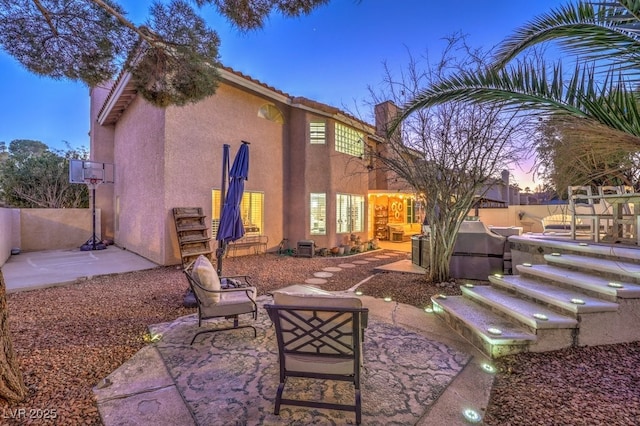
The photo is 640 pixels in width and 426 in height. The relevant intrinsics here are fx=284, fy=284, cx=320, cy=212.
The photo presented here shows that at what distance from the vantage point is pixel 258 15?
415cm

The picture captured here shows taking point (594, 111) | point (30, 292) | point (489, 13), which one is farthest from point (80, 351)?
point (489, 13)

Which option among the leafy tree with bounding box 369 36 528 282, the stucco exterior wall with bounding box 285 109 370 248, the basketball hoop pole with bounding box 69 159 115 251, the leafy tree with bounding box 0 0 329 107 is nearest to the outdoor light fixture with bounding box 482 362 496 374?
the leafy tree with bounding box 369 36 528 282

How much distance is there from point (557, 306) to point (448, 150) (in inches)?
149

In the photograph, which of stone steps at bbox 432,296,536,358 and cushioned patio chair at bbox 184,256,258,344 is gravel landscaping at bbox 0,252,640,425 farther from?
cushioned patio chair at bbox 184,256,258,344

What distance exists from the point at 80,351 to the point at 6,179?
61.9 ft

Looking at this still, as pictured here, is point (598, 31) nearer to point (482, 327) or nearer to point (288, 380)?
point (482, 327)

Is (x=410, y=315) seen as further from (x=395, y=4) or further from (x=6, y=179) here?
(x=6, y=179)

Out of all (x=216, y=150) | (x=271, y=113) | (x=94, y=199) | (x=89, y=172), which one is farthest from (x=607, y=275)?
(x=89, y=172)

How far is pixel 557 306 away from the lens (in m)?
3.71

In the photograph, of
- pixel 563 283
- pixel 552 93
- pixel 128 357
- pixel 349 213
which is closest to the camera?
pixel 552 93

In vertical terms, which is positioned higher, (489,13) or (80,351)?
(489,13)

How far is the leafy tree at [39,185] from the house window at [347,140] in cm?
1501

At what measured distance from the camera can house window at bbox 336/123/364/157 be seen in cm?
1288

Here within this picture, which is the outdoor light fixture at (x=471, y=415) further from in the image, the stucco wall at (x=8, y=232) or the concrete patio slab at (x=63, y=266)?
the stucco wall at (x=8, y=232)
